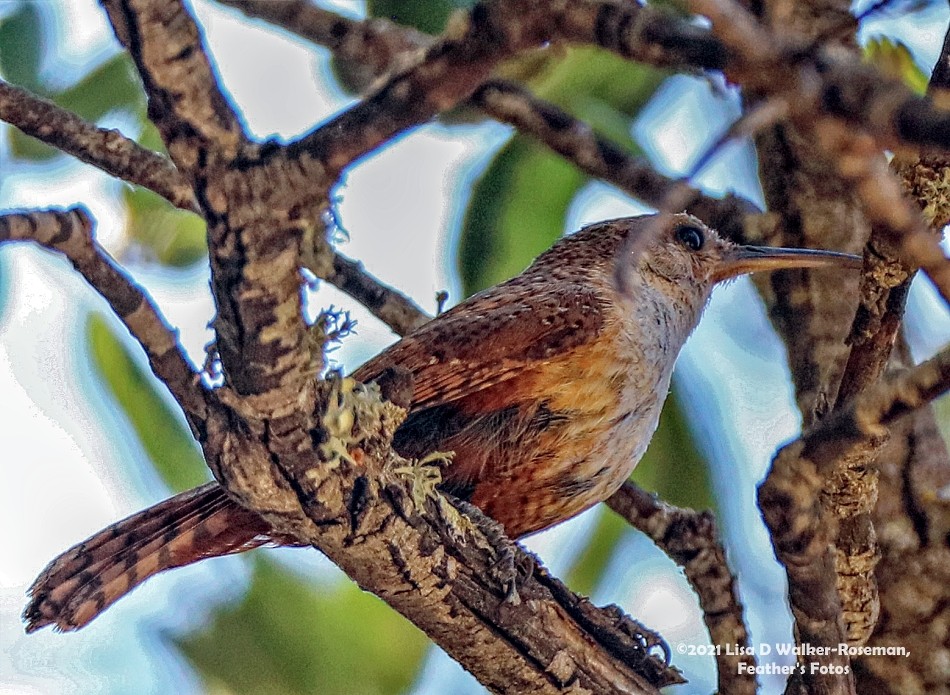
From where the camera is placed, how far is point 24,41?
4.35m

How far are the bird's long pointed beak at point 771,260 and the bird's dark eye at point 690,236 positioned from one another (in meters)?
0.12

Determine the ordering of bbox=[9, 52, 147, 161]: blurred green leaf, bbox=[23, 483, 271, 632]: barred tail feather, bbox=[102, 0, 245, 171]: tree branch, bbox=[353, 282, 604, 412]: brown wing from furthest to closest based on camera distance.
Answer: bbox=[9, 52, 147, 161]: blurred green leaf
bbox=[353, 282, 604, 412]: brown wing
bbox=[23, 483, 271, 632]: barred tail feather
bbox=[102, 0, 245, 171]: tree branch

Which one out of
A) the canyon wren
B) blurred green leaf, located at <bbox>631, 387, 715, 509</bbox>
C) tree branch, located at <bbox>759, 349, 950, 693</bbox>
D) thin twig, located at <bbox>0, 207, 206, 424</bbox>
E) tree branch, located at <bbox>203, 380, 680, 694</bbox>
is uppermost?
blurred green leaf, located at <bbox>631, 387, 715, 509</bbox>

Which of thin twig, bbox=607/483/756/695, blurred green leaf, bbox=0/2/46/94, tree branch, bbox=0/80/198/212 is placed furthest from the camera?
blurred green leaf, bbox=0/2/46/94

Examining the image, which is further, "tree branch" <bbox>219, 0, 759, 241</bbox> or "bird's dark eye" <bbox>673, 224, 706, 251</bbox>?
"bird's dark eye" <bbox>673, 224, 706, 251</bbox>

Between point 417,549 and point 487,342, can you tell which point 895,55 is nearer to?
point 487,342

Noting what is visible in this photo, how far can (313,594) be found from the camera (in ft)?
15.8

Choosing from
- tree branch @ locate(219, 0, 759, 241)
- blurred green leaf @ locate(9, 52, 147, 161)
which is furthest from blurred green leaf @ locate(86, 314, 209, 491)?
tree branch @ locate(219, 0, 759, 241)

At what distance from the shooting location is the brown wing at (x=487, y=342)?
3299mm

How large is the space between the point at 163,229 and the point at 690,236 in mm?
1962

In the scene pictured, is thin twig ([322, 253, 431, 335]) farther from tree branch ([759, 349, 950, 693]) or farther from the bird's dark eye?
tree branch ([759, 349, 950, 693])

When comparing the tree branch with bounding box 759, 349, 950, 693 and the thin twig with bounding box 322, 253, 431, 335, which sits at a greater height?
the thin twig with bounding box 322, 253, 431, 335

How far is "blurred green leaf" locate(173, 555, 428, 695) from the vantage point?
15.2 ft

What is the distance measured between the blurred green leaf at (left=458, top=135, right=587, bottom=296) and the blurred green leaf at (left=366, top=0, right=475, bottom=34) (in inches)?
21.6
